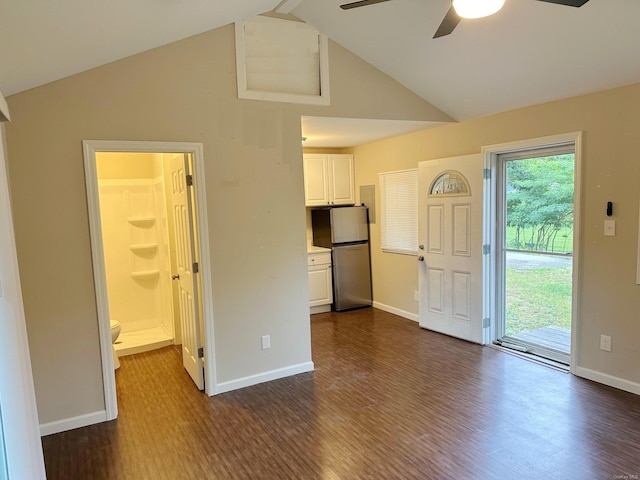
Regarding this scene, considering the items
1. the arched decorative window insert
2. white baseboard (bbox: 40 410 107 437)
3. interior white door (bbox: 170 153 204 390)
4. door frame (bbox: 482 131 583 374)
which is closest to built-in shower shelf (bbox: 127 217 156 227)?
interior white door (bbox: 170 153 204 390)

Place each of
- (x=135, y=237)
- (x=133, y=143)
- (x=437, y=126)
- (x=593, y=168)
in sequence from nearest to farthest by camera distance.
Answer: (x=133, y=143) → (x=593, y=168) → (x=437, y=126) → (x=135, y=237)

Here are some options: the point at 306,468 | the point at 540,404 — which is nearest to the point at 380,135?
the point at 540,404

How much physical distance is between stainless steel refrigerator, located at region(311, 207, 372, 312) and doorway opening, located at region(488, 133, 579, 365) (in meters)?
2.02

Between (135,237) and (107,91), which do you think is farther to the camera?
(135,237)

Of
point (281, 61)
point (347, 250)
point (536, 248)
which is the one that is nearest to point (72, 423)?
point (281, 61)

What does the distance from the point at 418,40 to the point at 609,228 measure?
2.12m

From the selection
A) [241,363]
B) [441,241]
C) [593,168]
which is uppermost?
[593,168]

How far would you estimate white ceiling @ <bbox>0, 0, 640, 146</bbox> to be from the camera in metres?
2.16

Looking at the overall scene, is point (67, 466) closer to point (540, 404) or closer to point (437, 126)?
point (540, 404)

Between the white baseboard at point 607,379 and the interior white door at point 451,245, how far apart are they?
100cm

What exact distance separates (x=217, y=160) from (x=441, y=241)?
2.64 metres

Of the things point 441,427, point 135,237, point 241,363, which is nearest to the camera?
point 441,427

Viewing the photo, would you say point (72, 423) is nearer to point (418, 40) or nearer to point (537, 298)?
point (418, 40)

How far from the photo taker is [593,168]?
3.37 m
